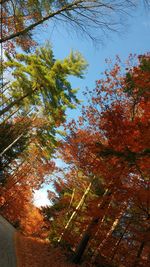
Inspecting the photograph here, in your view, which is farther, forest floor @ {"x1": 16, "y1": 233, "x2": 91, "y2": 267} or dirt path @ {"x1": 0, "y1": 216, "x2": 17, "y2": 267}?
forest floor @ {"x1": 16, "y1": 233, "x2": 91, "y2": 267}

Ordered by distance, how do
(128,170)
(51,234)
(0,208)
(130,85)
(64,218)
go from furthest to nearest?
(0,208), (64,218), (51,234), (130,85), (128,170)

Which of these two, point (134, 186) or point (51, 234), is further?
point (51, 234)

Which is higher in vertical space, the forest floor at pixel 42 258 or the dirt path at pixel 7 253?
the forest floor at pixel 42 258

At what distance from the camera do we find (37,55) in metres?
21.0

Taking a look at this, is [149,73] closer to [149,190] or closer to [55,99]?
[149,190]

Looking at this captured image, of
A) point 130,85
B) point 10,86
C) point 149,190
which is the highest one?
point 10,86

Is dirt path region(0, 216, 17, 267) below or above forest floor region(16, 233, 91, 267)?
below

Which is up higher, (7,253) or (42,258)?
(42,258)

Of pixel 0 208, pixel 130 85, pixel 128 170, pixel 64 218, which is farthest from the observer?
pixel 0 208

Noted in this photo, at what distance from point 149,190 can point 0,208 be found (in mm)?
25216

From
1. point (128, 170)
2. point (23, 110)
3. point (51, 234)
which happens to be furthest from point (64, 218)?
point (128, 170)

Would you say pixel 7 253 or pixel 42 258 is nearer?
pixel 7 253

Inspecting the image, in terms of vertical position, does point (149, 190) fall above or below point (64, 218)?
below

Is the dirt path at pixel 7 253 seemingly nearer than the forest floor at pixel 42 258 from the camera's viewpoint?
Yes
